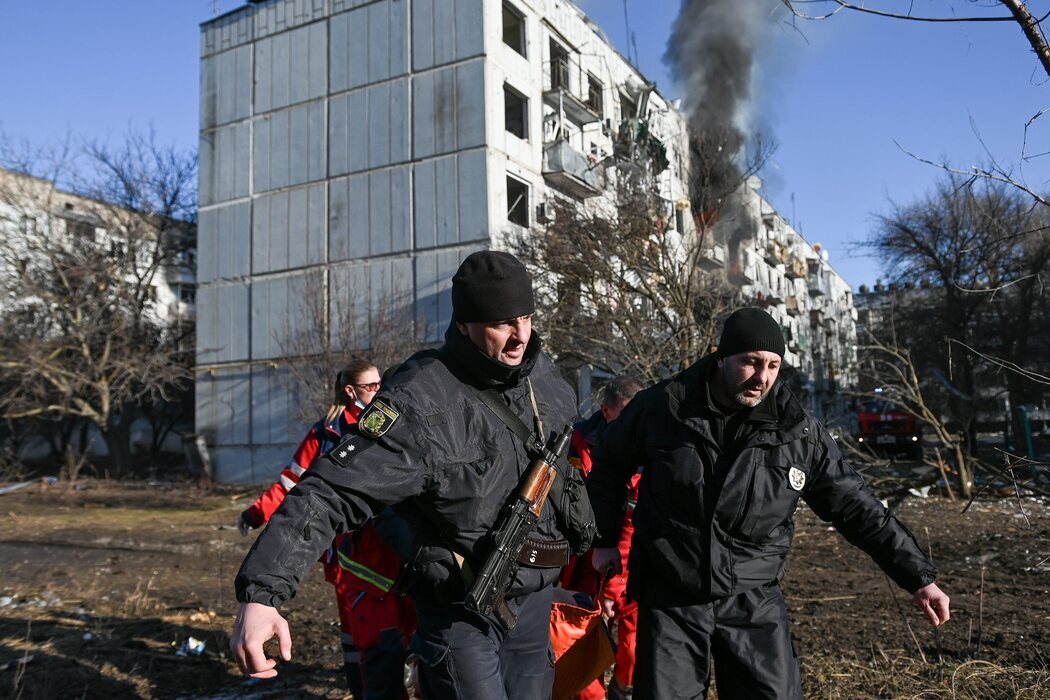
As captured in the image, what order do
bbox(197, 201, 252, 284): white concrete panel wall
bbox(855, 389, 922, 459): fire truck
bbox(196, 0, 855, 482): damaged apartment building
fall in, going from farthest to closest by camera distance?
bbox(197, 201, 252, 284): white concrete panel wall < bbox(855, 389, 922, 459): fire truck < bbox(196, 0, 855, 482): damaged apartment building

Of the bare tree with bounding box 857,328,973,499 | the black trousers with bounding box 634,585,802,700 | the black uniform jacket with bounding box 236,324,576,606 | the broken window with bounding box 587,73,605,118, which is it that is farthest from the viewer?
the broken window with bounding box 587,73,605,118

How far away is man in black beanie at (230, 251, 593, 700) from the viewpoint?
6.48ft

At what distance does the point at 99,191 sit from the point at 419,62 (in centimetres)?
1102

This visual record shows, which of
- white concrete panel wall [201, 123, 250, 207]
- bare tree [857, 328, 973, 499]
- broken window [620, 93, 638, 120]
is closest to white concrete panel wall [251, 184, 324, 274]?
white concrete panel wall [201, 123, 250, 207]

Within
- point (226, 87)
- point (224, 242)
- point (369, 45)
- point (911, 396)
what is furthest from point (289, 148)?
point (911, 396)

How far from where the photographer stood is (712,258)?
62.2ft

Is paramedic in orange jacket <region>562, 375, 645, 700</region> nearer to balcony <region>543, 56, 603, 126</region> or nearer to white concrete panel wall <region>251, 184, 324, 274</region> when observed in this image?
white concrete panel wall <region>251, 184, 324, 274</region>

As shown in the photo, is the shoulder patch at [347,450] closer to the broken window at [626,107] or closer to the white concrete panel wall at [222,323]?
the white concrete panel wall at [222,323]

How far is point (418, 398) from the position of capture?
2.16 metres

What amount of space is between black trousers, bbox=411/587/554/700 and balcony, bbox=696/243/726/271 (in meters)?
11.2

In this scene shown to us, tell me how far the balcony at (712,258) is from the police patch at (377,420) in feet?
37.6

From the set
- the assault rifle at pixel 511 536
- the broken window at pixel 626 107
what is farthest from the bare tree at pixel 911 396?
the broken window at pixel 626 107

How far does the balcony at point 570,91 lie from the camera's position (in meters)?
20.5

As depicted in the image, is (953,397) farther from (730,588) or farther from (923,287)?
(730,588)
